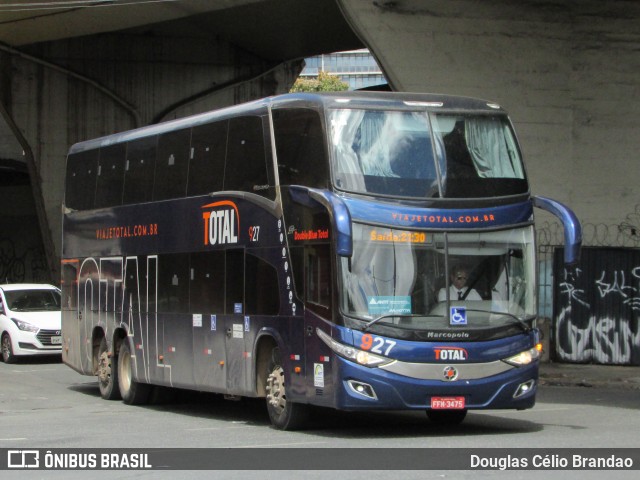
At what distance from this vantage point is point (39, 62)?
38281 mm

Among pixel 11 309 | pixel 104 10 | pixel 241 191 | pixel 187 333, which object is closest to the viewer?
pixel 241 191

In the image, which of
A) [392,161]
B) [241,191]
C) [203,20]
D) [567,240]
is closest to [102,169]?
[241,191]

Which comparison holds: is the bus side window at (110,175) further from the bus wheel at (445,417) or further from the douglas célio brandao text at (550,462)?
the douglas célio brandao text at (550,462)

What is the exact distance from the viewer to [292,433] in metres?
13.9

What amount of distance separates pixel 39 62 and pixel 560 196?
19.6 metres

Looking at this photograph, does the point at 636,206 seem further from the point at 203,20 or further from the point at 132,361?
the point at 203,20

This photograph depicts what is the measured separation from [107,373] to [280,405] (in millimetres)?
6047

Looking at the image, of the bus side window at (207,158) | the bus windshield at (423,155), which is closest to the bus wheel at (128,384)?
the bus side window at (207,158)

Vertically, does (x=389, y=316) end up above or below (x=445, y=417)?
above

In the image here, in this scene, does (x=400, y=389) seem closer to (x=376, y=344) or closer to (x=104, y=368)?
(x=376, y=344)

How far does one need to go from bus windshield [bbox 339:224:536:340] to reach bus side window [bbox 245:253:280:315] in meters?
1.56

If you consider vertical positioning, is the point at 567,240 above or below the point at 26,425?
above

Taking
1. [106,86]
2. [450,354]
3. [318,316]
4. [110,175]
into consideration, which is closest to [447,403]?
[450,354]

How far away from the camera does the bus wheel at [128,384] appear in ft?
61.9
